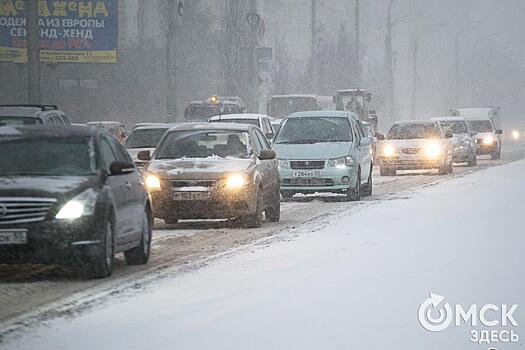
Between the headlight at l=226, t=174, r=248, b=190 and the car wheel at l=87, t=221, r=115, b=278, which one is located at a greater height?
the headlight at l=226, t=174, r=248, b=190

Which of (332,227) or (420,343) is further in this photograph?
(332,227)

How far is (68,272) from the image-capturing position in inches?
588

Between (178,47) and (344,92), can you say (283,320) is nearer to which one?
(344,92)

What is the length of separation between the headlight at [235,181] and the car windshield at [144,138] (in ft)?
30.4

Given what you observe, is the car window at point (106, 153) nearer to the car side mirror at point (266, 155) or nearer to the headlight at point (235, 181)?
the headlight at point (235, 181)

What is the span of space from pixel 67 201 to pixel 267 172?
333 inches

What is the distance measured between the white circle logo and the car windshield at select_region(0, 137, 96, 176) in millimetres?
4377

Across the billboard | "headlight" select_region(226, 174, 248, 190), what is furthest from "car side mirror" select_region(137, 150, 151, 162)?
the billboard

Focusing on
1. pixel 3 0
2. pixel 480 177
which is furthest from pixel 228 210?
pixel 3 0

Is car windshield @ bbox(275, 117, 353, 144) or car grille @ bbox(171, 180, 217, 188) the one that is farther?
car windshield @ bbox(275, 117, 353, 144)

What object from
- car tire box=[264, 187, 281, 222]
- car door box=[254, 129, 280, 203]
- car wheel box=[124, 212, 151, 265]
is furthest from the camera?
car tire box=[264, 187, 281, 222]

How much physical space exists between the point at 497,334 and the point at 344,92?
6561 cm

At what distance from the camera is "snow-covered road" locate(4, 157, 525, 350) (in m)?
9.81

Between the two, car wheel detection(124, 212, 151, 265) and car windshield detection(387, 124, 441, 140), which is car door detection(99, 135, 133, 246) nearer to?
car wheel detection(124, 212, 151, 265)
